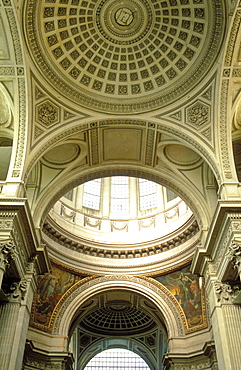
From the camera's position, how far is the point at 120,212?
2847 centimetres

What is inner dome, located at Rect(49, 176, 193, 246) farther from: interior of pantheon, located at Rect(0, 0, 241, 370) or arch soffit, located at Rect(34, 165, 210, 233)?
interior of pantheon, located at Rect(0, 0, 241, 370)

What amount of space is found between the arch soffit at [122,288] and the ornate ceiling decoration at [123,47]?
525 inches

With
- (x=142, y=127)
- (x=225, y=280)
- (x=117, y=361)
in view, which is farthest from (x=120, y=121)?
(x=117, y=361)

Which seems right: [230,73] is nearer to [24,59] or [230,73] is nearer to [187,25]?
[187,25]

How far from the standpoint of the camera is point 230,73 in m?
12.6

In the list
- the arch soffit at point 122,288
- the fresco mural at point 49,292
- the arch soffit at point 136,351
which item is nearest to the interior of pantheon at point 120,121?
the arch soffit at point 122,288

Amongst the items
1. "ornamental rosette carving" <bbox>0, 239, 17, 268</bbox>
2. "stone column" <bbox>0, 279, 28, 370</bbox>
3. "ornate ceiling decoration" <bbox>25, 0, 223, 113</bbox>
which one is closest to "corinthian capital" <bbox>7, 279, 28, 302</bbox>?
"stone column" <bbox>0, 279, 28, 370</bbox>

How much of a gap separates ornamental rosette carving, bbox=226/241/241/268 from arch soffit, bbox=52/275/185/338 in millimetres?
12909

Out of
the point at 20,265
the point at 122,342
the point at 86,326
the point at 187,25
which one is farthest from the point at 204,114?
the point at 122,342

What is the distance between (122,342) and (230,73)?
25.8m

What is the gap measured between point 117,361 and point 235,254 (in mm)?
25815

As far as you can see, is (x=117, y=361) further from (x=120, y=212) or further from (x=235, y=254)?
(x=235, y=254)

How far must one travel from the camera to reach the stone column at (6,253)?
10445 mm

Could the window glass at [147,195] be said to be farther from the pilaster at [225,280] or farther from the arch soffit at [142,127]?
the pilaster at [225,280]
